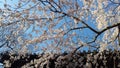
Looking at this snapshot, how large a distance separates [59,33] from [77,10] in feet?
2.40

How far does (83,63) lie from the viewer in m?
11.9

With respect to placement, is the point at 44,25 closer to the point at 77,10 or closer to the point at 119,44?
the point at 77,10

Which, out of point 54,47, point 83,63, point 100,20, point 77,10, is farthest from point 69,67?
point 77,10

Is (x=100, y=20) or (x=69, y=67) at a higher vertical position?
(x=100, y=20)

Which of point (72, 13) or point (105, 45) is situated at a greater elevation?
point (72, 13)

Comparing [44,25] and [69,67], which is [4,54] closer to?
[69,67]

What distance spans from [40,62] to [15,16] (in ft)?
5.72

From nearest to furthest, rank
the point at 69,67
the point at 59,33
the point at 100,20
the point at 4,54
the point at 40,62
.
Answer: the point at 59,33 < the point at 40,62 < the point at 100,20 < the point at 69,67 < the point at 4,54

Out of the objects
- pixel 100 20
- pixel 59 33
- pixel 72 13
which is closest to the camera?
pixel 72 13

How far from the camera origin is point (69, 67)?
11.2 m

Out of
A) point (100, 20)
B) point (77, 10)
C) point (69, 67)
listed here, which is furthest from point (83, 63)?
point (77, 10)

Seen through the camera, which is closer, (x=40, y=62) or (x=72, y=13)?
(x=72, y=13)

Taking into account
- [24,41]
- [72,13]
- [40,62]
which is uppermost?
[72,13]

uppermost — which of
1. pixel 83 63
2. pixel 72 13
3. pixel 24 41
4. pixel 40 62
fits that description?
pixel 72 13
